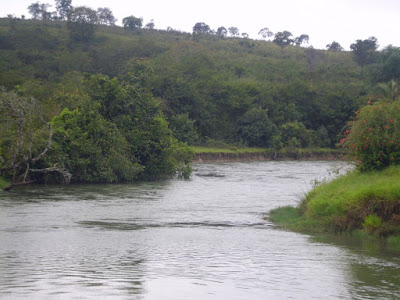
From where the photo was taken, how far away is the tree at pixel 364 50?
110125mm

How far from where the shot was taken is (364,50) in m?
110

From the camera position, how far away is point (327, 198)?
1830 cm

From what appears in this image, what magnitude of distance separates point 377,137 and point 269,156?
45.0m

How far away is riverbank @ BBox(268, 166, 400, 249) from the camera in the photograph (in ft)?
52.5

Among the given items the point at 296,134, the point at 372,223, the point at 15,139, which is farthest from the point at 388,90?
the point at 372,223

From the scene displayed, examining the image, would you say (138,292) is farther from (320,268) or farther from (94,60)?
(94,60)

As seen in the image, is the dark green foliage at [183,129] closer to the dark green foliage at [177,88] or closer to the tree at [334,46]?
the dark green foliage at [177,88]

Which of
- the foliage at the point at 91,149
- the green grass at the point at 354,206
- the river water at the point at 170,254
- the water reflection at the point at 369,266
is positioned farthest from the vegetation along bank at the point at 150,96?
the water reflection at the point at 369,266

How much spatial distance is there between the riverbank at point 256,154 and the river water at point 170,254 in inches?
1206

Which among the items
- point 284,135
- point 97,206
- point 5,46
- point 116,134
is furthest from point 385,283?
point 5,46

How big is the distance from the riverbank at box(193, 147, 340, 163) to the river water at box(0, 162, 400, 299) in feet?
100

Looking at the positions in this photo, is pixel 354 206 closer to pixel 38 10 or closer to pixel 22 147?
pixel 22 147

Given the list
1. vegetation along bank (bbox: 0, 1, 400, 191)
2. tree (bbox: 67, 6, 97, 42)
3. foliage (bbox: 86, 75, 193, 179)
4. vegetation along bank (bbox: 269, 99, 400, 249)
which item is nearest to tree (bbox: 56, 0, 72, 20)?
vegetation along bank (bbox: 0, 1, 400, 191)

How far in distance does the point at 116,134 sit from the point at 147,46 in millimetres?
65212
